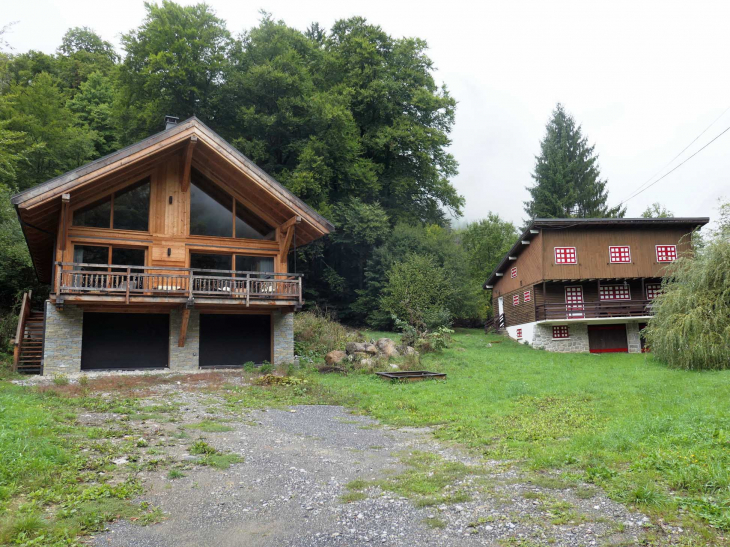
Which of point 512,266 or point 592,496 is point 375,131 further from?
point 592,496

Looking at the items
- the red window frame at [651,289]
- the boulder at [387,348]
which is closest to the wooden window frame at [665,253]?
the red window frame at [651,289]

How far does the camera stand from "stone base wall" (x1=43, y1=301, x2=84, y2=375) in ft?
55.5

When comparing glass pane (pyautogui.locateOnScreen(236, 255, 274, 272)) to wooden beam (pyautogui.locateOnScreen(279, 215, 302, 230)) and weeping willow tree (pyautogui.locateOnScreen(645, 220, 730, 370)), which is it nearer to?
wooden beam (pyautogui.locateOnScreen(279, 215, 302, 230))

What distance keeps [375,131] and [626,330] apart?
73.6 feet

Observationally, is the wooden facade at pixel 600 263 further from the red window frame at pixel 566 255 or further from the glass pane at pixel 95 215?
the glass pane at pixel 95 215

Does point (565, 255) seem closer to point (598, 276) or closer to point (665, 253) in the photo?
point (598, 276)

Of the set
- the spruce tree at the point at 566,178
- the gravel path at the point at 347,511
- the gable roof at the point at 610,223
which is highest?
the spruce tree at the point at 566,178

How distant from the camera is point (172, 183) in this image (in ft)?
64.0

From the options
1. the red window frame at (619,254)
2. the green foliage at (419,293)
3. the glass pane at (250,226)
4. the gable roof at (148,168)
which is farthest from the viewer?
the red window frame at (619,254)

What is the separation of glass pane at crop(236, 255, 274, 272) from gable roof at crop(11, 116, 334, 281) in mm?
1691

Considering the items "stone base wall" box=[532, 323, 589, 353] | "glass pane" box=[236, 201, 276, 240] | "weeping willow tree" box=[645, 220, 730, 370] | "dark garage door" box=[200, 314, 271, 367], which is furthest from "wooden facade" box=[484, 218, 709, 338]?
"dark garage door" box=[200, 314, 271, 367]

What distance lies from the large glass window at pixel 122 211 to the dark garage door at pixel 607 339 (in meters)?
24.3

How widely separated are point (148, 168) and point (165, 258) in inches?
134

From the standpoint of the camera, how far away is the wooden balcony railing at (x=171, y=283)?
55.3 feet
